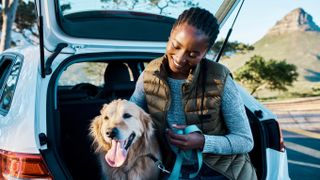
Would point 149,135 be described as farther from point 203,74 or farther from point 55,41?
point 55,41

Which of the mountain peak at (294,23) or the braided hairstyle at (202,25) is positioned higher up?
the braided hairstyle at (202,25)

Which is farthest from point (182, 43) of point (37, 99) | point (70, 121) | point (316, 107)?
point (316, 107)

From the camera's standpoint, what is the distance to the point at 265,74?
60.2ft

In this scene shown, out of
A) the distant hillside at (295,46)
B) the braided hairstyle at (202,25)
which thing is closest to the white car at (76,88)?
the braided hairstyle at (202,25)

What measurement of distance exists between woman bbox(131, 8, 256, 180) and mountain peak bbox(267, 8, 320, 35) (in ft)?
57.2

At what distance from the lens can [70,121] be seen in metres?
3.63

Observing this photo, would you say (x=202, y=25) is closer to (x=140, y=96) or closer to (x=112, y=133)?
(x=140, y=96)

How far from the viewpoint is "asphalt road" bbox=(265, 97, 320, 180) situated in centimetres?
625

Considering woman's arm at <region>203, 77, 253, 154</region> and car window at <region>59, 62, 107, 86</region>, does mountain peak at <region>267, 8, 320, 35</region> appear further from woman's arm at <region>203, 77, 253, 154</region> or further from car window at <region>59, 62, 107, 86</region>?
woman's arm at <region>203, 77, 253, 154</region>

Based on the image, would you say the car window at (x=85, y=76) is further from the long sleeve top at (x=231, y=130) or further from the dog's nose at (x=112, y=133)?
the long sleeve top at (x=231, y=130)

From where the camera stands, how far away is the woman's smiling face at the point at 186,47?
2.32 meters

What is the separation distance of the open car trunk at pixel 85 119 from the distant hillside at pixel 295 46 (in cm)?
1281

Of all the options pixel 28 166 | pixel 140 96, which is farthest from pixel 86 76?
pixel 28 166

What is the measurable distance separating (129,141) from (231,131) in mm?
648
